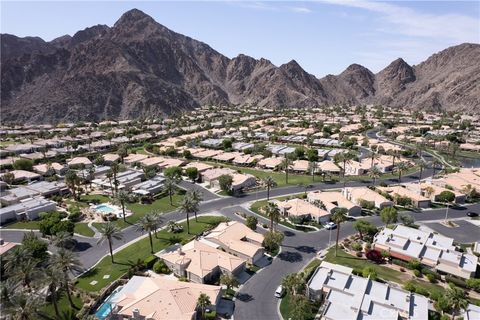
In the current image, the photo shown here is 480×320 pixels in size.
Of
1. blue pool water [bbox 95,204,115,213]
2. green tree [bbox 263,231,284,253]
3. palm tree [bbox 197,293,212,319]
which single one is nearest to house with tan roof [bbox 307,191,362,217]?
green tree [bbox 263,231,284,253]

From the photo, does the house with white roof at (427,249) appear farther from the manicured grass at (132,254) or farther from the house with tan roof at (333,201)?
the manicured grass at (132,254)

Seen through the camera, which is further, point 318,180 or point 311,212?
point 318,180

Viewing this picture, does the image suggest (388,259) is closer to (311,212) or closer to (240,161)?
(311,212)

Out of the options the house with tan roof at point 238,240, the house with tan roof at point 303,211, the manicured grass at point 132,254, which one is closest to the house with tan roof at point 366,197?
the house with tan roof at point 303,211

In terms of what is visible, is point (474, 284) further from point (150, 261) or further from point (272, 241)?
point (150, 261)

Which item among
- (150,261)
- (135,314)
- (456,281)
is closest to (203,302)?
(135,314)

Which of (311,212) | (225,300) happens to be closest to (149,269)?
(225,300)
